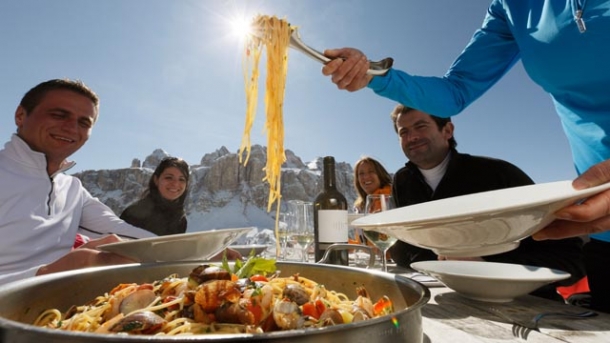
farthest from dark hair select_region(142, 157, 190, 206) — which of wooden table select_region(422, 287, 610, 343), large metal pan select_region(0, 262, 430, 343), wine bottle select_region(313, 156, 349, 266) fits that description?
wooden table select_region(422, 287, 610, 343)

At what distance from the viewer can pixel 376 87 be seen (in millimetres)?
2615

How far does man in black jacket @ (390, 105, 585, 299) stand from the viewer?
330cm

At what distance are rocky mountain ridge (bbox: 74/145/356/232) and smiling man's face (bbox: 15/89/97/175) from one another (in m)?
76.3

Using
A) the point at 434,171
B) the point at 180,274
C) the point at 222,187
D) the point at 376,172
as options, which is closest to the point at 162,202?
the point at 376,172

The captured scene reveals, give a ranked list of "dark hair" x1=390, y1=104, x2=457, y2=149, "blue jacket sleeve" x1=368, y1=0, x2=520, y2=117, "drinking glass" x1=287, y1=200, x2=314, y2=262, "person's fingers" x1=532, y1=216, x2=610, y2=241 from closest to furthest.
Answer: "person's fingers" x1=532, y1=216, x2=610, y2=241, "drinking glass" x1=287, y1=200, x2=314, y2=262, "blue jacket sleeve" x1=368, y1=0, x2=520, y2=117, "dark hair" x1=390, y1=104, x2=457, y2=149

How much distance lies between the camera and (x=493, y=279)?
→ 119cm

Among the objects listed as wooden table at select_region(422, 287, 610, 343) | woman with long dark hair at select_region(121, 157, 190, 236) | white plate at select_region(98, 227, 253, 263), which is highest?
woman with long dark hair at select_region(121, 157, 190, 236)

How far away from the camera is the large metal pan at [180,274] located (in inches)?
18.1

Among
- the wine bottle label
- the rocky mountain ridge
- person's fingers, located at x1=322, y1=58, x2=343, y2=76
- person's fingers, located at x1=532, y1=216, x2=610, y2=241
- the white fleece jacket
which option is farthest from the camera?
the rocky mountain ridge

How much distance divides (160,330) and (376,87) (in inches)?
90.0

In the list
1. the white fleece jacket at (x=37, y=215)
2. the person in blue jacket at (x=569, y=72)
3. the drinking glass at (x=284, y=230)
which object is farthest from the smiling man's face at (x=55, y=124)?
the person in blue jacket at (x=569, y=72)

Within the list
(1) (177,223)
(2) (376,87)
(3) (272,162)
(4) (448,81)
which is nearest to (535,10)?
(4) (448,81)

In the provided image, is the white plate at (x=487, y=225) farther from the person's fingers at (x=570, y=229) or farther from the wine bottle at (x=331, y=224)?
the wine bottle at (x=331, y=224)

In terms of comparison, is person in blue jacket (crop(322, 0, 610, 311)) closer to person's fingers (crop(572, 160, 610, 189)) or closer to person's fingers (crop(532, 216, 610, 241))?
person's fingers (crop(532, 216, 610, 241))
